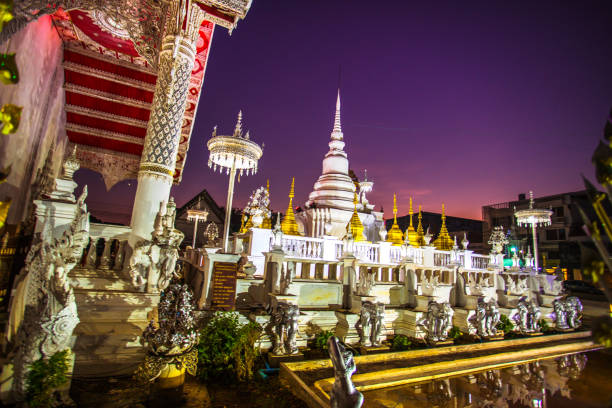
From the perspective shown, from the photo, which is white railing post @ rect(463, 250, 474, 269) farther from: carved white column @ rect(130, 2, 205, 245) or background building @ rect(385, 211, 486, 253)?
background building @ rect(385, 211, 486, 253)

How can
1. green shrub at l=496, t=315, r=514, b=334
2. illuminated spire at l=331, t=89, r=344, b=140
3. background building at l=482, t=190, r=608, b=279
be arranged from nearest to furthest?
green shrub at l=496, t=315, r=514, b=334, illuminated spire at l=331, t=89, r=344, b=140, background building at l=482, t=190, r=608, b=279

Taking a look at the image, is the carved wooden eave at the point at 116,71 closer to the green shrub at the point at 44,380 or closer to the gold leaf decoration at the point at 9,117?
the gold leaf decoration at the point at 9,117

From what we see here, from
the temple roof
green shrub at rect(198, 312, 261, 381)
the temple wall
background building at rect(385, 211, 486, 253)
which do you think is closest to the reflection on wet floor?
green shrub at rect(198, 312, 261, 381)

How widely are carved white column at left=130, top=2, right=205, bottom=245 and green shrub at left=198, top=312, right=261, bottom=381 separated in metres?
2.08

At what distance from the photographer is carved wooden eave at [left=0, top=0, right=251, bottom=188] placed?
6.52 m

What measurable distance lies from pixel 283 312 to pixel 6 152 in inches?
225

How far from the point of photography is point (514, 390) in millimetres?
4730

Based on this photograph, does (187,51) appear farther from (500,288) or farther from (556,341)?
(500,288)

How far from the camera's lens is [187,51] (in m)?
6.30

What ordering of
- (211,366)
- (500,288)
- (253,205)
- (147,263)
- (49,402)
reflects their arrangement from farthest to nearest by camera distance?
(253,205)
(500,288)
(147,263)
(211,366)
(49,402)

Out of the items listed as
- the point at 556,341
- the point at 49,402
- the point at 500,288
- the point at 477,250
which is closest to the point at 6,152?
the point at 49,402

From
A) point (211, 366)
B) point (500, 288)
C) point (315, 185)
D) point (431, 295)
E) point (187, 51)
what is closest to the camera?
point (211, 366)

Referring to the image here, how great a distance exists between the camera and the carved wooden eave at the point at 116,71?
6.52 m

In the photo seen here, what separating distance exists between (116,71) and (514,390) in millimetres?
12943
